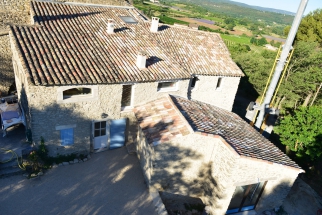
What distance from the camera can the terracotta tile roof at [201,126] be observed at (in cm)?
1188

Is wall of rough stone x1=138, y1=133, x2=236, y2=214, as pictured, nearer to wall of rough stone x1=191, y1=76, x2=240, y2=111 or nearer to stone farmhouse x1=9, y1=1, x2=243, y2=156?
stone farmhouse x1=9, y1=1, x2=243, y2=156

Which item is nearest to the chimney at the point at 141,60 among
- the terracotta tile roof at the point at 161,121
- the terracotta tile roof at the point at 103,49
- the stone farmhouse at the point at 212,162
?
the terracotta tile roof at the point at 103,49

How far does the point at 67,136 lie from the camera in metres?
13.7

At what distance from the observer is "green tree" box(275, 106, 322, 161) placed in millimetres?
15148

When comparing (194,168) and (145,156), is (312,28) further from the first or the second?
(145,156)

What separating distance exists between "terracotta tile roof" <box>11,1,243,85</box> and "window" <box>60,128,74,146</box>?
3223 millimetres

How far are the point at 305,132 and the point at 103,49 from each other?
45.0ft

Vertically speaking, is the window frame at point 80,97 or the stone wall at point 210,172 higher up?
the window frame at point 80,97

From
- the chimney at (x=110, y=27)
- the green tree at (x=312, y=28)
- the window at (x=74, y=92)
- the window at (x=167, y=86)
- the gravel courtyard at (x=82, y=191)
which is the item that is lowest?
the gravel courtyard at (x=82, y=191)

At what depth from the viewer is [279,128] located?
17031 mm

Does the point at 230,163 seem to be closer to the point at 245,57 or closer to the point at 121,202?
the point at 121,202

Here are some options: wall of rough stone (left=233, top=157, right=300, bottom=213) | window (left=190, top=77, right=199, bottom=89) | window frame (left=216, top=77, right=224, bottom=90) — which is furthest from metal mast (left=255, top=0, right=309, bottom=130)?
wall of rough stone (left=233, top=157, right=300, bottom=213)

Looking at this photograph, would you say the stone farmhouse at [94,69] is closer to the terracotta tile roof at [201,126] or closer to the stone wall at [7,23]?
the terracotta tile roof at [201,126]

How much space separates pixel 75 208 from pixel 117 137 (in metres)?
5.08
